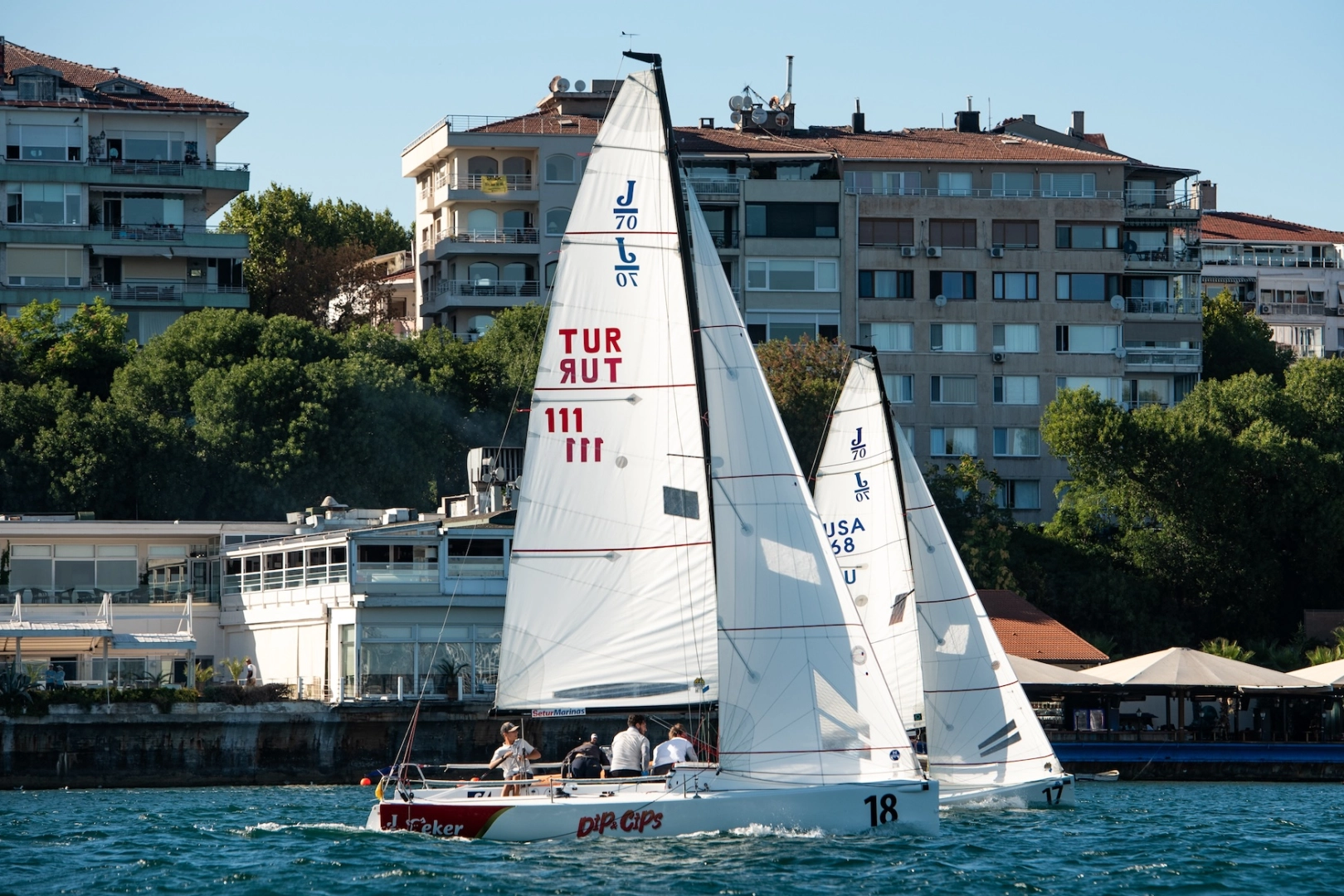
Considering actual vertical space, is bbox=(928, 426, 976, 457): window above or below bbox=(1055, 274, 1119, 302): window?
below

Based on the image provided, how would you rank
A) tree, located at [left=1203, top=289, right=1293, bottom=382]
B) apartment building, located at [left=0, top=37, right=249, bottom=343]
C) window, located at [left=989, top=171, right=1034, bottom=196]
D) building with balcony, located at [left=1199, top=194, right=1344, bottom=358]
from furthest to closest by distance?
1. building with balcony, located at [left=1199, top=194, right=1344, bottom=358]
2. tree, located at [left=1203, top=289, right=1293, bottom=382]
3. window, located at [left=989, top=171, right=1034, bottom=196]
4. apartment building, located at [left=0, top=37, right=249, bottom=343]

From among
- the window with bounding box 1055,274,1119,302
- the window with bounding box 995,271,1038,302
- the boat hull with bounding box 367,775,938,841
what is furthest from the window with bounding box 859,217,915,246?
the boat hull with bounding box 367,775,938,841

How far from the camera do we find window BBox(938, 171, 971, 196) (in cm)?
9625

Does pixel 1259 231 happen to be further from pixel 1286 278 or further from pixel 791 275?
pixel 791 275

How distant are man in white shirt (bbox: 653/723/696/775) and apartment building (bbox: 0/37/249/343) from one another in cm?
6619

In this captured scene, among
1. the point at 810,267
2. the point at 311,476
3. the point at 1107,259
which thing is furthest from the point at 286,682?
the point at 1107,259

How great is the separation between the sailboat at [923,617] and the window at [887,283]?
172 ft

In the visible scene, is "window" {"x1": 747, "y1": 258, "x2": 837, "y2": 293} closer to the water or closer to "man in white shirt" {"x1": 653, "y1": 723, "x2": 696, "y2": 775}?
the water

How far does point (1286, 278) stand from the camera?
13475 cm

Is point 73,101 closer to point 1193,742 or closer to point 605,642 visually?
point 1193,742

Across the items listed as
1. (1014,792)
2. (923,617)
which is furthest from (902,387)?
(1014,792)

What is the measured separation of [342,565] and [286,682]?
4756 millimetres

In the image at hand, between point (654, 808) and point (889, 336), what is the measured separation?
220ft

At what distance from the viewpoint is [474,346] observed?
86.3 metres
